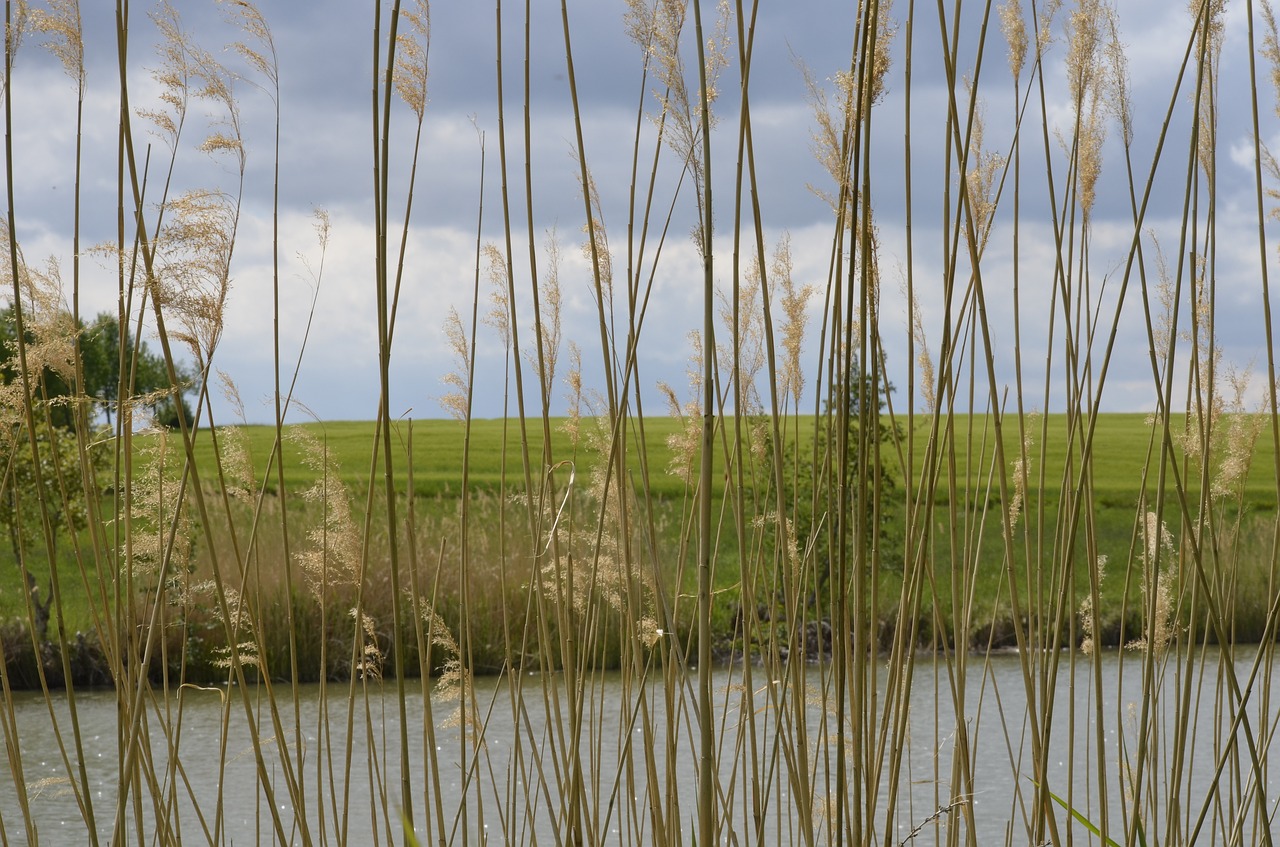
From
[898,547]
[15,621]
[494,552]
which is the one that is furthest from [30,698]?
[898,547]

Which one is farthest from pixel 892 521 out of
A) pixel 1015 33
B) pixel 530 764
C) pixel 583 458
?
pixel 1015 33

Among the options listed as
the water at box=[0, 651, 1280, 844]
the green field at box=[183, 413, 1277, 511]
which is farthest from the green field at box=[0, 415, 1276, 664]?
the water at box=[0, 651, 1280, 844]

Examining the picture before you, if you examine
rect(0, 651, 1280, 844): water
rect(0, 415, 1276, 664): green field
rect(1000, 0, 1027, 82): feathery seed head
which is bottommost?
rect(0, 651, 1280, 844): water

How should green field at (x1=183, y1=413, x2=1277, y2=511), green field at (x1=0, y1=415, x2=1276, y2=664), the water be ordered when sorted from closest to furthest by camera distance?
green field at (x1=0, y1=415, x2=1276, y2=664), the water, green field at (x1=183, y1=413, x2=1277, y2=511)

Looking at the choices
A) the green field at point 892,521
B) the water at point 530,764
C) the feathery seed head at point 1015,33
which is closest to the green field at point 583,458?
the green field at point 892,521

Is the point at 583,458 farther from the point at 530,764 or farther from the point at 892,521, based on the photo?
the point at 530,764

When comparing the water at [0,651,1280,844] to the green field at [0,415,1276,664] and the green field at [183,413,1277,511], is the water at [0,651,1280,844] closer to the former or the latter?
the green field at [0,415,1276,664]

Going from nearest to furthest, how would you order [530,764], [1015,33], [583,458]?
1. [1015,33]
2. [530,764]
3. [583,458]

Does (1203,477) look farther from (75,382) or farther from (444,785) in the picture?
(444,785)

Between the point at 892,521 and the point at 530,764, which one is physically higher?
the point at 892,521

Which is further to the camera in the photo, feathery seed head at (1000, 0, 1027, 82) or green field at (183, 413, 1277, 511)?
green field at (183, 413, 1277, 511)

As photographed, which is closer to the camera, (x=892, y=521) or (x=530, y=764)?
(x=530, y=764)

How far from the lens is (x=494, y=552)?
7922 millimetres

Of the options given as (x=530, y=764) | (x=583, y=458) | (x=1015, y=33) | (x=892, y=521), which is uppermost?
(x=1015, y=33)
